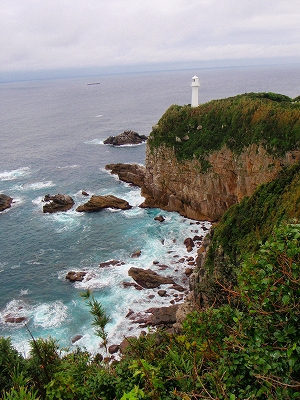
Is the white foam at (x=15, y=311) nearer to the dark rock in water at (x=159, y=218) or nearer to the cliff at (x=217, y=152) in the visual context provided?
the dark rock in water at (x=159, y=218)

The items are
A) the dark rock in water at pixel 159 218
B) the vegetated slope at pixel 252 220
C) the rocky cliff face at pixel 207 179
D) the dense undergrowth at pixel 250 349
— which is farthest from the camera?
the dark rock in water at pixel 159 218

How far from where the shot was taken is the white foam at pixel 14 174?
74.8 metres

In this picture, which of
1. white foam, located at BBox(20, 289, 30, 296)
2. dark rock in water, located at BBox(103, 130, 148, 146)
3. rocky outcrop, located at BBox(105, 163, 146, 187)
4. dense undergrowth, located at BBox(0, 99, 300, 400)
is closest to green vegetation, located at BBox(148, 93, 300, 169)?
rocky outcrop, located at BBox(105, 163, 146, 187)

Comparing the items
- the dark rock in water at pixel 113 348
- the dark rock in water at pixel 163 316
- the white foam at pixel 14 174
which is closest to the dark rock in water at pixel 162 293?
the dark rock in water at pixel 163 316

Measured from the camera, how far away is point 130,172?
227 feet

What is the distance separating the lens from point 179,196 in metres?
54.8

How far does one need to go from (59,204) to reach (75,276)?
21.0m

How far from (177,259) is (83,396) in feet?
104

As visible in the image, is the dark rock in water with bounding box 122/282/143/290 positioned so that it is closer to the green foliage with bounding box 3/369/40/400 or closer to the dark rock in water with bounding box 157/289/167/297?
the dark rock in water with bounding box 157/289/167/297

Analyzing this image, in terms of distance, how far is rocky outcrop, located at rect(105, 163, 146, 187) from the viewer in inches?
2635

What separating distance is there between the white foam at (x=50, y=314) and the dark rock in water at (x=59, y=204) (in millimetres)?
23343

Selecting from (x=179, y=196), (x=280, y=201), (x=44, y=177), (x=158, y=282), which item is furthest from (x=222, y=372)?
(x=44, y=177)

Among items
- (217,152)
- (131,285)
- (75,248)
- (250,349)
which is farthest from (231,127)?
(250,349)

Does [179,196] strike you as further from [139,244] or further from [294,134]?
[294,134]
